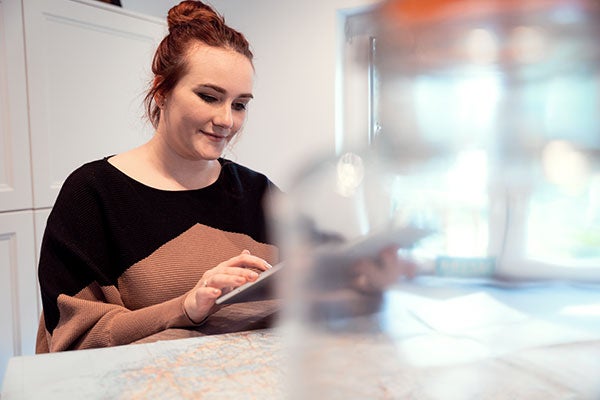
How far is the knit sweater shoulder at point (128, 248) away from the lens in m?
0.80

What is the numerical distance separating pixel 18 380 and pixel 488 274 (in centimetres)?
38

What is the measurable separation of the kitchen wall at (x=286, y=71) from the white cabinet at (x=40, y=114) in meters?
0.86

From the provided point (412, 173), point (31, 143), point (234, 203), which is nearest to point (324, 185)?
point (412, 173)

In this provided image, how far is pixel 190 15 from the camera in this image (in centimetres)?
112

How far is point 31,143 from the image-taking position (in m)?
1.85

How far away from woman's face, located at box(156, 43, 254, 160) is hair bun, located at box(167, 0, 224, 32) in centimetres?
9

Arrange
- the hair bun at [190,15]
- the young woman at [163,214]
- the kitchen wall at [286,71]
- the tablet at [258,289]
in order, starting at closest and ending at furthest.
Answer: the tablet at [258,289] < the young woman at [163,214] < the hair bun at [190,15] < the kitchen wall at [286,71]

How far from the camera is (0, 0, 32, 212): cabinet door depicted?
1770mm

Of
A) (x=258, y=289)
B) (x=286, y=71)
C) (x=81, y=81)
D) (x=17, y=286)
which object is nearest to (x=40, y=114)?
(x=81, y=81)

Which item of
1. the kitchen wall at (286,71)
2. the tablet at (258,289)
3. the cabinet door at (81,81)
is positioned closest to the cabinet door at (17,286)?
the cabinet door at (81,81)

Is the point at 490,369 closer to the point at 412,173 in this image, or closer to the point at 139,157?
the point at 412,173

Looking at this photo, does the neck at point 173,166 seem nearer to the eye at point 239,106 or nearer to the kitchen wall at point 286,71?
the eye at point 239,106

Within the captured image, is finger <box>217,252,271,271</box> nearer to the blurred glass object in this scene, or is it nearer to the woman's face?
the woman's face

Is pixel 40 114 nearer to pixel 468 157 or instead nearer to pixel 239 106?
pixel 239 106
